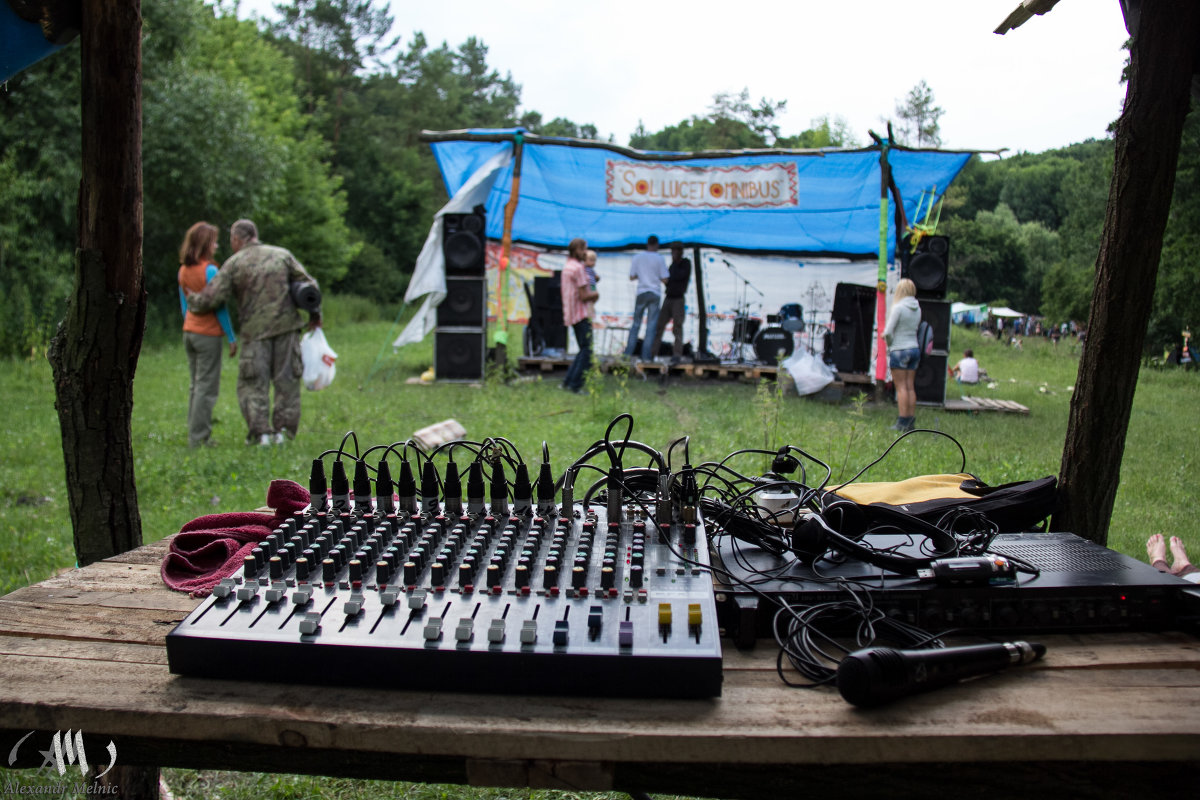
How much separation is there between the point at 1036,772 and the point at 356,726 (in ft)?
3.18

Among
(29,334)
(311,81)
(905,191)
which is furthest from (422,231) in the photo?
(905,191)

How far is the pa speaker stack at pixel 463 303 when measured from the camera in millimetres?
10242

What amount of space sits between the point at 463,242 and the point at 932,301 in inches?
235

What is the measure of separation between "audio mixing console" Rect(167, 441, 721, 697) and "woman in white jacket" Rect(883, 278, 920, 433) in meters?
6.80

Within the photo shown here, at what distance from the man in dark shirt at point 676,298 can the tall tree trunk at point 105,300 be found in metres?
9.44

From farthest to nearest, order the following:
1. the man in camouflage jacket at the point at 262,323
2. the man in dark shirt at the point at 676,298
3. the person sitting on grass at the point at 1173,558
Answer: the man in dark shirt at the point at 676,298, the man in camouflage jacket at the point at 262,323, the person sitting on grass at the point at 1173,558

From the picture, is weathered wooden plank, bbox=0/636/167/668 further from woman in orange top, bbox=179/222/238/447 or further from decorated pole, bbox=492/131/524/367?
decorated pole, bbox=492/131/524/367

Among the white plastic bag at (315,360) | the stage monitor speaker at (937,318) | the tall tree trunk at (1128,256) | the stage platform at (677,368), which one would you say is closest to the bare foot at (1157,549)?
the tall tree trunk at (1128,256)

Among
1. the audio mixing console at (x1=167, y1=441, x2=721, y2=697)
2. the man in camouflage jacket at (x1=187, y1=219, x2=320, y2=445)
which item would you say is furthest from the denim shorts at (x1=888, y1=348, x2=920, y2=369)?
the audio mixing console at (x1=167, y1=441, x2=721, y2=697)

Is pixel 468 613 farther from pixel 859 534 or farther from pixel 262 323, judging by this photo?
pixel 262 323

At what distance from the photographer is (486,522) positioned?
1623 mm

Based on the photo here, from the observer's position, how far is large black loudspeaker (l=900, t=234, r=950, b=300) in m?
9.73

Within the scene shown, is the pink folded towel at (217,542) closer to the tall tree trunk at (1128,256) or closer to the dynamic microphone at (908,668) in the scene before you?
the dynamic microphone at (908,668)

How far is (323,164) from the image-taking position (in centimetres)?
3188
